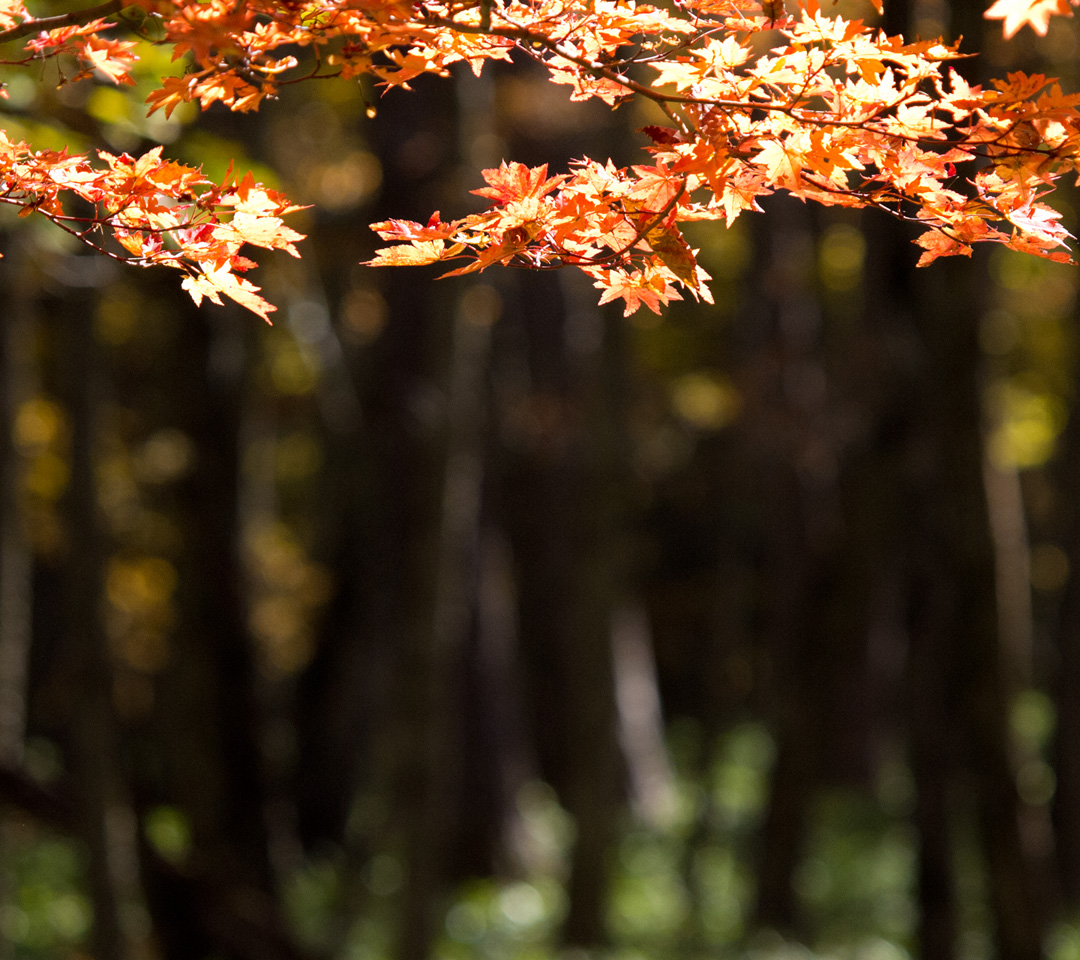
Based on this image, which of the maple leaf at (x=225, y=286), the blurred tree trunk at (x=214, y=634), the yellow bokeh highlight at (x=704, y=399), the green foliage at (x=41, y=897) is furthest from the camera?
the yellow bokeh highlight at (x=704, y=399)

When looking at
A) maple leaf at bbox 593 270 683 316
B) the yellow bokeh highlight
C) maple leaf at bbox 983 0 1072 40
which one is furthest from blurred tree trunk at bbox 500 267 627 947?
maple leaf at bbox 983 0 1072 40

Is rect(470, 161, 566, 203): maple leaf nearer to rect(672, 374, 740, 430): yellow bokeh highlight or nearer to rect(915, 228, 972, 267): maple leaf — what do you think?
rect(915, 228, 972, 267): maple leaf

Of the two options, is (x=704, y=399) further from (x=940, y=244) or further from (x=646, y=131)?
(x=646, y=131)

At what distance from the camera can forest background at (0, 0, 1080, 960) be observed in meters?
5.17

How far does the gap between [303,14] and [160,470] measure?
7.92 m

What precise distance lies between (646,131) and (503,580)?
31.2 feet

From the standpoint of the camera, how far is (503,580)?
35.7ft

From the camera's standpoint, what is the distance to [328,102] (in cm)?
1207

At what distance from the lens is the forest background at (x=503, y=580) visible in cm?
517

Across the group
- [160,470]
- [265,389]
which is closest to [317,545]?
[265,389]

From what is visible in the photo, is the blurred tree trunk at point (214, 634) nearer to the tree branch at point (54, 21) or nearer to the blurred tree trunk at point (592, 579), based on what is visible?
the blurred tree trunk at point (592, 579)

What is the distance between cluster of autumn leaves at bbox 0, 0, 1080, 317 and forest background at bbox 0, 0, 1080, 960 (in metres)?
0.60

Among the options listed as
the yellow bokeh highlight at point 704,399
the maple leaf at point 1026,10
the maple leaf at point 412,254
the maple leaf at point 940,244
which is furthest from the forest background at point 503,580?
the maple leaf at point 1026,10

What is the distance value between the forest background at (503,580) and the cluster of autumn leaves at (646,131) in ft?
1.97
